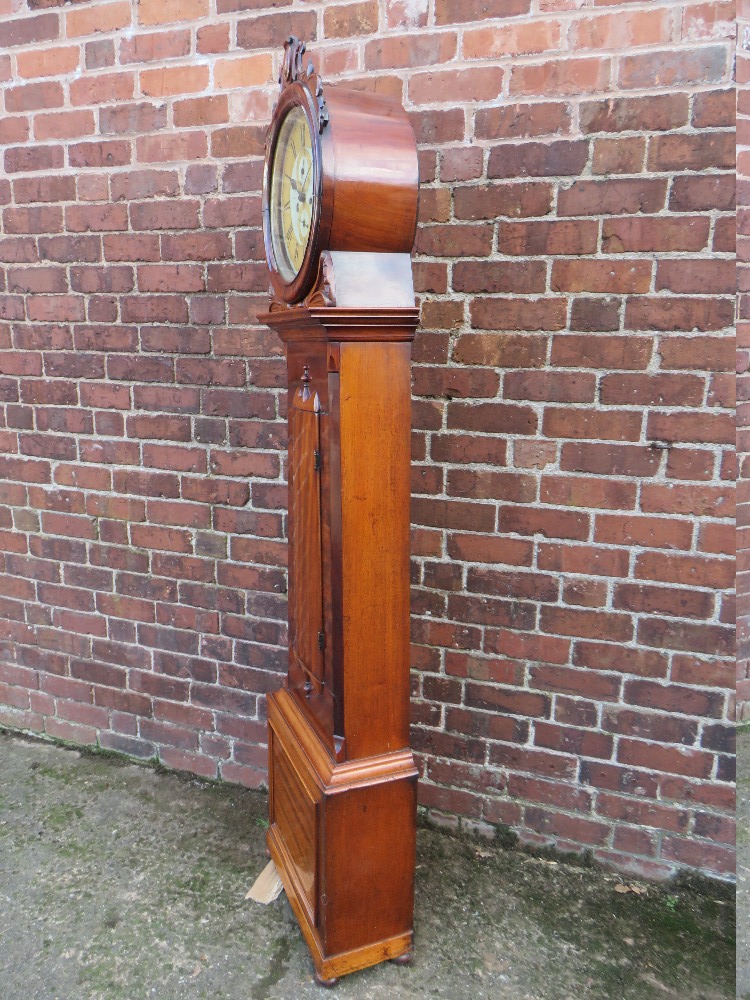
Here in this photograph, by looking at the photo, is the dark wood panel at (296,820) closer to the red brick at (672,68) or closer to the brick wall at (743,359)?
the brick wall at (743,359)

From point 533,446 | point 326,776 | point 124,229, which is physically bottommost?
point 326,776

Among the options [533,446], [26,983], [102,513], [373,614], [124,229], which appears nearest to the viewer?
[373,614]

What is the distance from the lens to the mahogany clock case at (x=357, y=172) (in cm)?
147

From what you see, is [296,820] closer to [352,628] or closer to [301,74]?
[352,628]

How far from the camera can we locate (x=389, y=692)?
1.74 m

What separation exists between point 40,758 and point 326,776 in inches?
64.2

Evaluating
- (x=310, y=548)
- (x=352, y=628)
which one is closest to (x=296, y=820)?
(x=352, y=628)

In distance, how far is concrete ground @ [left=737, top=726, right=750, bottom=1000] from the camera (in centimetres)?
185

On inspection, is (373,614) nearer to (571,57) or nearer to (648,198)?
(648,198)

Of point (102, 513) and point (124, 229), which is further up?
point (124, 229)

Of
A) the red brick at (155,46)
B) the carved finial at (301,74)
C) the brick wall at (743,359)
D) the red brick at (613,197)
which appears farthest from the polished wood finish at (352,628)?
the brick wall at (743,359)

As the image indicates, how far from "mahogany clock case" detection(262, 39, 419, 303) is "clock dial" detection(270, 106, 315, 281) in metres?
0.05

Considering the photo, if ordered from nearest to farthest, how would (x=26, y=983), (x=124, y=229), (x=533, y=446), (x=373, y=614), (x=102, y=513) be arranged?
1. (x=373, y=614)
2. (x=26, y=983)
3. (x=533, y=446)
4. (x=124, y=229)
5. (x=102, y=513)

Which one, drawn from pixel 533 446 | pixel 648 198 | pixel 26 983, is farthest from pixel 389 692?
pixel 648 198
